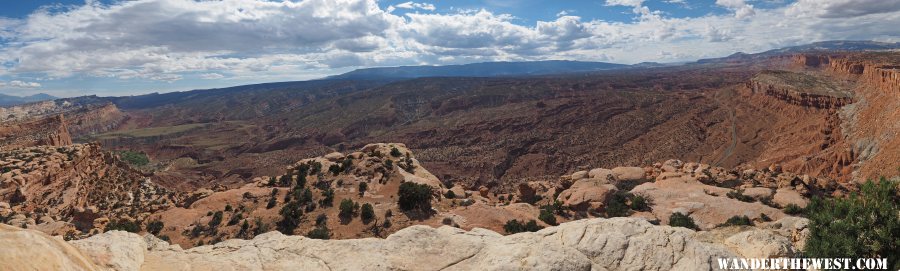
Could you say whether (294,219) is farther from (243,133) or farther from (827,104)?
(243,133)

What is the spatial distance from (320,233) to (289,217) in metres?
5.55

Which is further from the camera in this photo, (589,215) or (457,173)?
(457,173)

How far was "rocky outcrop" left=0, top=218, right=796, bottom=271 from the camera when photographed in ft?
40.3

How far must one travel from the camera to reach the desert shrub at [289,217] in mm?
29206

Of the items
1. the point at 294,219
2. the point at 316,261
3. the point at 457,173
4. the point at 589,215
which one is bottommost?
the point at 457,173

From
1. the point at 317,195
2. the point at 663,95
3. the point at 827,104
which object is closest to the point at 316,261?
the point at 317,195

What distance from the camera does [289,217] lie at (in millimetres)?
30031

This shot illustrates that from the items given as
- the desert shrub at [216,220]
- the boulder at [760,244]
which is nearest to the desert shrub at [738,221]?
the boulder at [760,244]

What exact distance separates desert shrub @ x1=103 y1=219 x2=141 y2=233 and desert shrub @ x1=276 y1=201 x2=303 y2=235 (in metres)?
9.15

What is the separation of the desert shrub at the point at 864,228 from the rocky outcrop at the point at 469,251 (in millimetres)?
982

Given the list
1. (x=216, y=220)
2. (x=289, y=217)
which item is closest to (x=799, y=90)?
(x=289, y=217)

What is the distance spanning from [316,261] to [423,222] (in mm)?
14917

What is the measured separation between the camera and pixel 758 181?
38531mm

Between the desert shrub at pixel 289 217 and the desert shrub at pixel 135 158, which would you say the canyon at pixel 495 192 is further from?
the desert shrub at pixel 135 158
